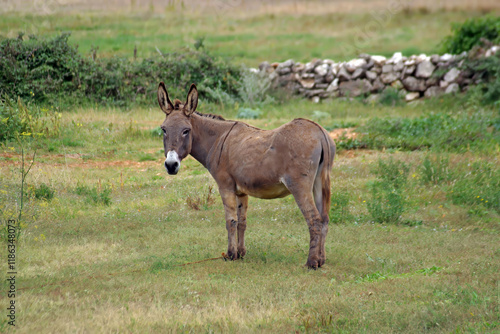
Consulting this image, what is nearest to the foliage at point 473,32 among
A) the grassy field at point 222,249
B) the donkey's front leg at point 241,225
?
the grassy field at point 222,249

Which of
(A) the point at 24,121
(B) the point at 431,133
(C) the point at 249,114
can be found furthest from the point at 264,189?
(C) the point at 249,114

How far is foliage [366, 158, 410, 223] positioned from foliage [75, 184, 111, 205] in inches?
219

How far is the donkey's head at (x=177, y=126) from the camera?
24.0 feet

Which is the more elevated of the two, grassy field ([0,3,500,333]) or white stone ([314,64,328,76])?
white stone ([314,64,328,76])

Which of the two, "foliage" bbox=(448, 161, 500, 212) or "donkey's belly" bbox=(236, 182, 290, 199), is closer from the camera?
"donkey's belly" bbox=(236, 182, 290, 199)

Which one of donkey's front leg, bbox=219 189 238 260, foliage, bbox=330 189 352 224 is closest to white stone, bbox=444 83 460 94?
foliage, bbox=330 189 352 224

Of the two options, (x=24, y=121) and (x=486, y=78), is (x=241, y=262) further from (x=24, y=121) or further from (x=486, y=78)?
(x=486, y=78)

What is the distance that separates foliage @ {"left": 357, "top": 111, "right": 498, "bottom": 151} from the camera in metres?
14.0

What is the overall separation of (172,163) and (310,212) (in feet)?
Result: 6.77

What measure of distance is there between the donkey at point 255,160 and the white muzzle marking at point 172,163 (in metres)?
0.01

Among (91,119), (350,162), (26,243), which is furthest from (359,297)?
(91,119)

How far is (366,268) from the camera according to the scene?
23.4ft

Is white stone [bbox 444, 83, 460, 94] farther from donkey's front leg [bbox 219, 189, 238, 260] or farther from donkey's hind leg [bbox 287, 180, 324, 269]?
donkey's front leg [bbox 219, 189, 238, 260]

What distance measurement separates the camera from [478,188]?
10.4 m
